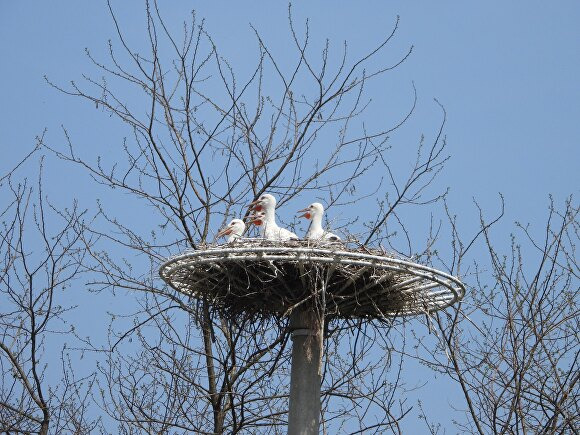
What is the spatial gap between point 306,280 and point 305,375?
0.80 meters

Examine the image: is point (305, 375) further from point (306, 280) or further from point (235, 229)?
point (235, 229)

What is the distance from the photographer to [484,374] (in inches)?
350

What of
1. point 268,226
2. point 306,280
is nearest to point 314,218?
point 268,226

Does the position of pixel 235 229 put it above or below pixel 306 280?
above

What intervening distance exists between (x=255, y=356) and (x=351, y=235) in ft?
6.77

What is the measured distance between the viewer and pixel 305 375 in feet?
26.5

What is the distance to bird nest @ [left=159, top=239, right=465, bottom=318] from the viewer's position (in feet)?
23.8

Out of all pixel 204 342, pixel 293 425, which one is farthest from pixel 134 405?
pixel 293 425

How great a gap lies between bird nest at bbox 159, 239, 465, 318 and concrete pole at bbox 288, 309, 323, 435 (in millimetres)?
145

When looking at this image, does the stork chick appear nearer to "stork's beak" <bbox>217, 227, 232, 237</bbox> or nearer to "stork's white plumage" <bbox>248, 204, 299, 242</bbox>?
"stork's white plumage" <bbox>248, 204, 299, 242</bbox>

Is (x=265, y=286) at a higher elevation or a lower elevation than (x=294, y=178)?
lower

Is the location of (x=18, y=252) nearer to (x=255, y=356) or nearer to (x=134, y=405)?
(x=134, y=405)

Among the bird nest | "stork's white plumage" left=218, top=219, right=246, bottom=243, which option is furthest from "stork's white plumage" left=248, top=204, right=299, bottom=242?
the bird nest

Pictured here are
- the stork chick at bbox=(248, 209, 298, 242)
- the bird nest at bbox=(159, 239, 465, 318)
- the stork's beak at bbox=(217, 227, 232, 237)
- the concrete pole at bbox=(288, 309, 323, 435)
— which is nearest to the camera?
the bird nest at bbox=(159, 239, 465, 318)
